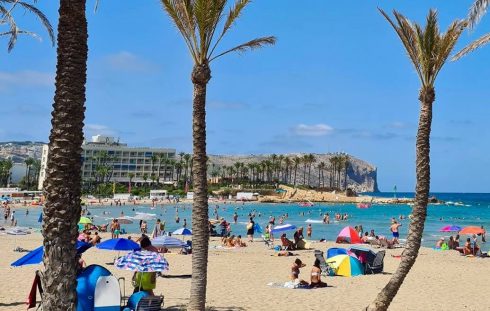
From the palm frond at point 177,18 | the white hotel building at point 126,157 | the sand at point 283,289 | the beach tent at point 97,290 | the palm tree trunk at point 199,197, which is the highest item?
the white hotel building at point 126,157

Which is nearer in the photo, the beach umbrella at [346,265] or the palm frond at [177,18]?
the palm frond at [177,18]

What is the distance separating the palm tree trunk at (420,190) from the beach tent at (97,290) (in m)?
5.29

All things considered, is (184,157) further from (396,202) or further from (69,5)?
(69,5)

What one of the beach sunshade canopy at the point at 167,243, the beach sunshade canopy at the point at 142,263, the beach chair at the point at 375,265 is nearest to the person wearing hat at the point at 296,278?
the beach chair at the point at 375,265

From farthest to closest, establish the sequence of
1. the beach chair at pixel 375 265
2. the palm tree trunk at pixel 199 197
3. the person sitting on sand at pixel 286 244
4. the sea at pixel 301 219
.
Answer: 1. the sea at pixel 301 219
2. the person sitting on sand at pixel 286 244
3. the beach chair at pixel 375 265
4. the palm tree trunk at pixel 199 197

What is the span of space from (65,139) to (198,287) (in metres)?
3.51

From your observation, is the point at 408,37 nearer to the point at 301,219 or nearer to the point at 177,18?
the point at 177,18

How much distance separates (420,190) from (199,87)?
4.47m

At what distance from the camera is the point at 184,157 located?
170625mm

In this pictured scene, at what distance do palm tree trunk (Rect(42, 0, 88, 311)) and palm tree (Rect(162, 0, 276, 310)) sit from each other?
7.75ft

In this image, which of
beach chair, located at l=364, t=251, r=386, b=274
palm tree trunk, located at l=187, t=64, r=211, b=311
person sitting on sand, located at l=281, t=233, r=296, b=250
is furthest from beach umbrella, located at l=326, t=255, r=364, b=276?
palm tree trunk, located at l=187, t=64, r=211, b=311

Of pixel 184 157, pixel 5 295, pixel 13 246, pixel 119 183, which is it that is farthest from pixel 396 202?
pixel 5 295

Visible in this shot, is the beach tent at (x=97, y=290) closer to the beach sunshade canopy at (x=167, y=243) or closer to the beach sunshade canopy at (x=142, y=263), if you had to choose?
the beach sunshade canopy at (x=142, y=263)

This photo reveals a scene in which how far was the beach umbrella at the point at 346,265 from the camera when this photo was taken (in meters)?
18.1
